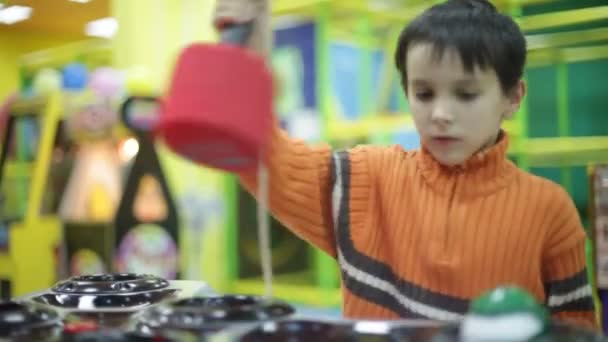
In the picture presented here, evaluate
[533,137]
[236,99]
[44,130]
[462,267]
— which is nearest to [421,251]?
[462,267]

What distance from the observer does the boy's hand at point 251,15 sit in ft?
1.70

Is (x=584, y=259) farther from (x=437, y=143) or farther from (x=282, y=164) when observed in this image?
(x=282, y=164)

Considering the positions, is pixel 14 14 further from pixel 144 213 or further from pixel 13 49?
pixel 144 213

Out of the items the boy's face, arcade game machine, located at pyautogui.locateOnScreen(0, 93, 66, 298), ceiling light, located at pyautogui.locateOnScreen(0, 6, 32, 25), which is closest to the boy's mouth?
the boy's face

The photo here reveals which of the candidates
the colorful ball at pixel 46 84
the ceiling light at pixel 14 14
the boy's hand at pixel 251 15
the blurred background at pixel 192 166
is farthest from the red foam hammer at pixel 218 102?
the ceiling light at pixel 14 14

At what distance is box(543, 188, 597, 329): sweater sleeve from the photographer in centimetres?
68

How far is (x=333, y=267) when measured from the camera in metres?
2.96

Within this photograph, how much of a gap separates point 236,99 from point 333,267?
8.43ft

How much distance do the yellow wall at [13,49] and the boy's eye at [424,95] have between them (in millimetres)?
5736

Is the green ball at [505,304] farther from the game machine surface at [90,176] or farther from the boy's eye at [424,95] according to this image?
the game machine surface at [90,176]

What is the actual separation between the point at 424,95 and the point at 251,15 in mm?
196

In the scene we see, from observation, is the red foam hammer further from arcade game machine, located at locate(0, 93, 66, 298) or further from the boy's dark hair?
arcade game machine, located at locate(0, 93, 66, 298)

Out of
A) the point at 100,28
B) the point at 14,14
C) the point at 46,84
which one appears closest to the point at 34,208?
the point at 46,84

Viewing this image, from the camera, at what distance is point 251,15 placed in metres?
0.52
